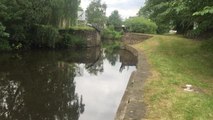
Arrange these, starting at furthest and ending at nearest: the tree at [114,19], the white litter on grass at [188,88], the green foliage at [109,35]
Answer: the tree at [114,19] < the green foliage at [109,35] < the white litter on grass at [188,88]

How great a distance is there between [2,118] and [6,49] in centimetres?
2029

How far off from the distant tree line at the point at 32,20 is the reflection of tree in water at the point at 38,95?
1021cm

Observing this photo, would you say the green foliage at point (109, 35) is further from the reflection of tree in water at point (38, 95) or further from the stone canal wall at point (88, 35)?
the reflection of tree in water at point (38, 95)

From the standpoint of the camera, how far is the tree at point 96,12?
239 ft

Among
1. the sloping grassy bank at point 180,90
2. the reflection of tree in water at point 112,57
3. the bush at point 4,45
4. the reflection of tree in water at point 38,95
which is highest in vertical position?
the sloping grassy bank at point 180,90

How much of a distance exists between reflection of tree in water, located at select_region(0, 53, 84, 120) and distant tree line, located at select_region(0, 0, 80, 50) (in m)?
10.2

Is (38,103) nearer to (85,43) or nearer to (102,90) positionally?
(102,90)

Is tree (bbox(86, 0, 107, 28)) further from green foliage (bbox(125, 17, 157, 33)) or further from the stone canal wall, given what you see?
green foliage (bbox(125, 17, 157, 33))

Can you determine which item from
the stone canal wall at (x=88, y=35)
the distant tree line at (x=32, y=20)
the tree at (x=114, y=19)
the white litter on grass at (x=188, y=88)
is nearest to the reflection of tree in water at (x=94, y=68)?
the distant tree line at (x=32, y=20)

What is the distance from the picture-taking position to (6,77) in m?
16.5

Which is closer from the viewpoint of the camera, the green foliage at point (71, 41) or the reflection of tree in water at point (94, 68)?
the reflection of tree in water at point (94, 68)

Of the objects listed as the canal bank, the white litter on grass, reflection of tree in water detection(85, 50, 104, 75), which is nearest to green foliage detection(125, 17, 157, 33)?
reflection of tree in water detection(85, 50, 104, 75)

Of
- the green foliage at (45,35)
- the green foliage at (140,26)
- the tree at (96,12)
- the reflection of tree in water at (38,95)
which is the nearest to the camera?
the reflection of tree in water at (38,95)

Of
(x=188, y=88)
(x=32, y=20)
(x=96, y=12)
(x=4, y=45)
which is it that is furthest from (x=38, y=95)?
(x=96, y=12)
